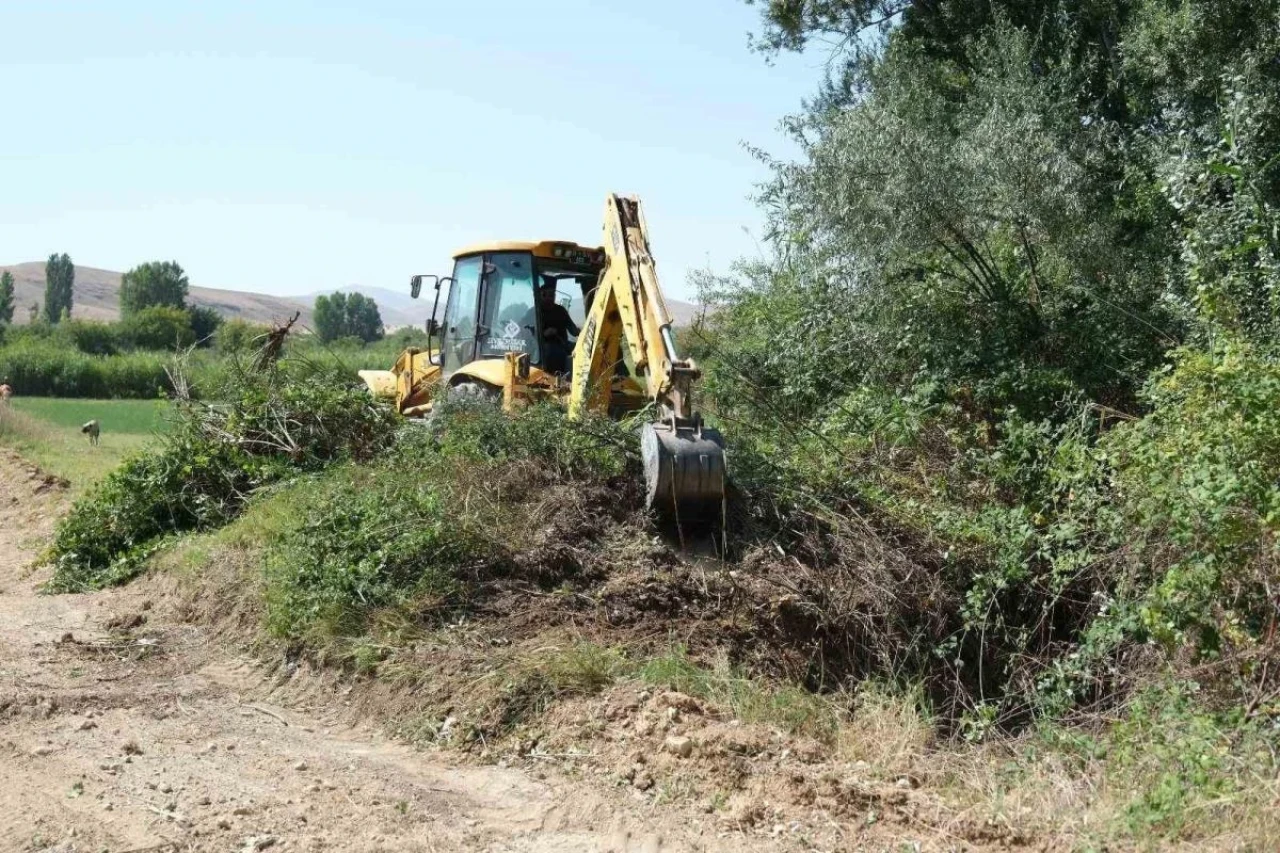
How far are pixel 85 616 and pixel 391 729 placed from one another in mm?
4062

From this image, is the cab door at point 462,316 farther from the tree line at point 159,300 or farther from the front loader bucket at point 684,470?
the tree line at point 159,300

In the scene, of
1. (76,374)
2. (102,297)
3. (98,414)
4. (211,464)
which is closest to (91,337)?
(76,374)

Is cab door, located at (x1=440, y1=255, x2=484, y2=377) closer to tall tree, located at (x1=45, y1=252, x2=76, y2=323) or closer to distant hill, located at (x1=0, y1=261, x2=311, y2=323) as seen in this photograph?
tall tree, located at (x1=45, y1=252, x2=76, y2=323)

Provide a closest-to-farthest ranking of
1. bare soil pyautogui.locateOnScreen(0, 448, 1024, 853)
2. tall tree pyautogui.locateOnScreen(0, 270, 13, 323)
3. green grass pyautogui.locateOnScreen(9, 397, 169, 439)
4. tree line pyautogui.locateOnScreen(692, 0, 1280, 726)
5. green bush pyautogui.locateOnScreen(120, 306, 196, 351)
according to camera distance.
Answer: bare soil pyautogui.locateOnScreen(0, 448, 1024, 853) < tree line pyautogui.locateOnScreen(692, 0, 1280, 726) < green grass pyautogui.locateOnScreen(9, 397, 169, 439) < green bush pyautogui.locateOnScreen(120, 306, 196, 351) < tall tree pyautogui.locateOnScreen(0, 270, 13, 323)

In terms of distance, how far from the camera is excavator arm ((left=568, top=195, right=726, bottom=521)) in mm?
8445

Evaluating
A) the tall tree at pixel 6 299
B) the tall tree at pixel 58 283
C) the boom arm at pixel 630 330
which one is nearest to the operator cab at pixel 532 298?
the boom arm at pixel 630 330

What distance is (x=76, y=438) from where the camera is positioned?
89.5 ft

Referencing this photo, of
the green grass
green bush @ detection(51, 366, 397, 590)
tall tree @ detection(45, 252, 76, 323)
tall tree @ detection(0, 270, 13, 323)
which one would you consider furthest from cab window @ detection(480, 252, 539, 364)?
tall tree @ detection(45, 252, 76, 323)

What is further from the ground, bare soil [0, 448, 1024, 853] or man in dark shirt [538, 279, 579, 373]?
man in dark shirt [538, 279, 579, 373]

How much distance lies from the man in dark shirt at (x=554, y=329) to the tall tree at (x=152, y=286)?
109708 millimetres

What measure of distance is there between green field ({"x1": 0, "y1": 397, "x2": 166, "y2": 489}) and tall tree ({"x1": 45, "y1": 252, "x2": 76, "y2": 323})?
98.2 meters

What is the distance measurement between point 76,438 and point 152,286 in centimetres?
9496

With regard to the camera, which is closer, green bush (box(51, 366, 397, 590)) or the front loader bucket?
the front loader bucket

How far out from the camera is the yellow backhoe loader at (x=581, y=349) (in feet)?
28.2
